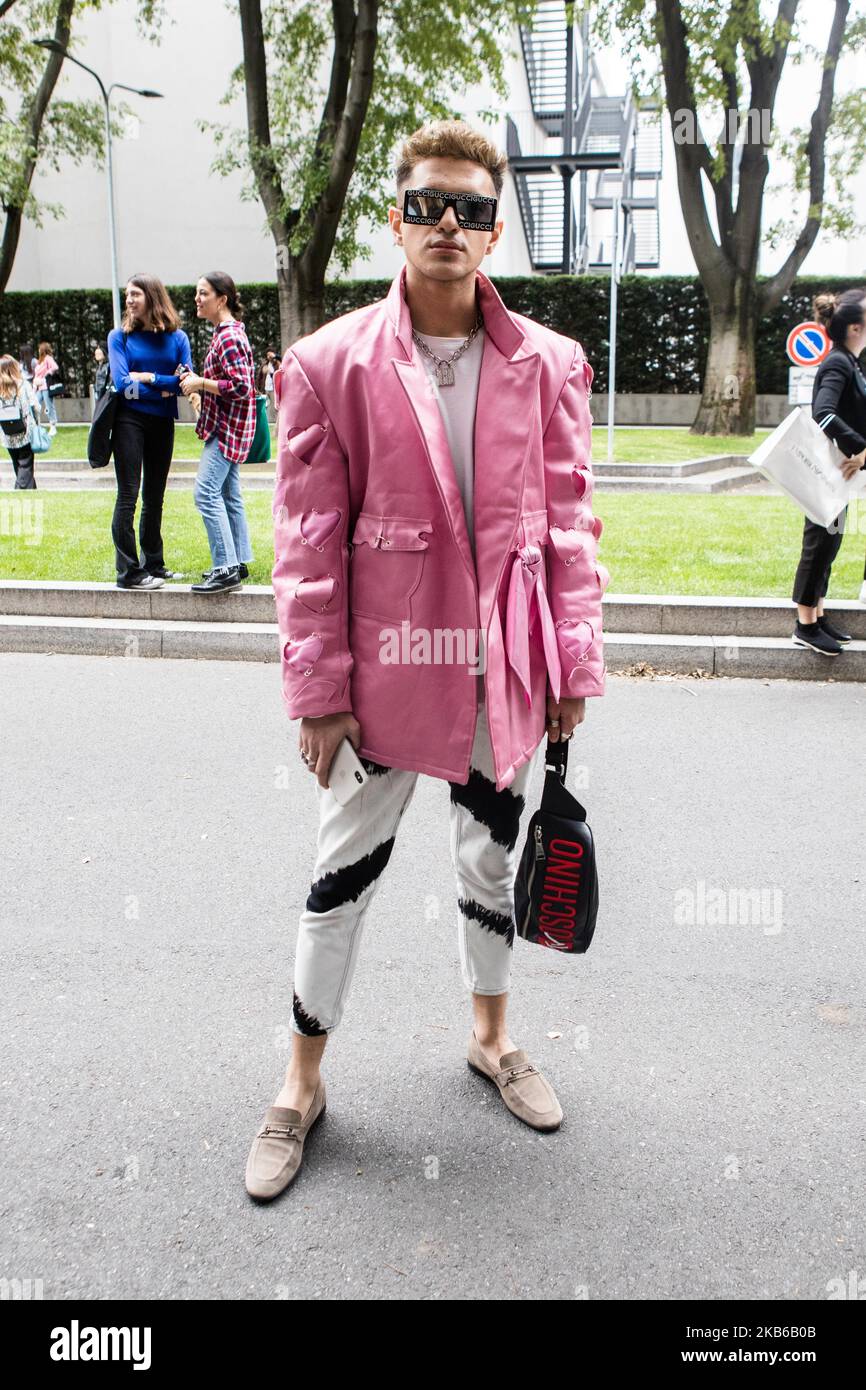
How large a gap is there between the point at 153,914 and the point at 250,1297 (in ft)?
5.74

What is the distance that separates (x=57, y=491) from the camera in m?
13.7

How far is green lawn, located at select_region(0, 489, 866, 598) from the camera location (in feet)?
26.1

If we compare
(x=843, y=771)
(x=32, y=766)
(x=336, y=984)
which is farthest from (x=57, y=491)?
(x=336, y=984)

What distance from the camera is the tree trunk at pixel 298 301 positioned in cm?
1725

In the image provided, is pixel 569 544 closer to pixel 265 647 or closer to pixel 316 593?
pixel 316 593

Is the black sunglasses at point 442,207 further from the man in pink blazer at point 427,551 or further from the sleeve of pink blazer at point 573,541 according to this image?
the sleeve of pink blazer at point 573,541

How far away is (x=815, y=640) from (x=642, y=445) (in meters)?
11.6

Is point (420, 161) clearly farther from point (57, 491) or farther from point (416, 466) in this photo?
point (57, 491)

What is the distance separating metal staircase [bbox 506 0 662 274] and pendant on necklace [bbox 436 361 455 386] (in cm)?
2391

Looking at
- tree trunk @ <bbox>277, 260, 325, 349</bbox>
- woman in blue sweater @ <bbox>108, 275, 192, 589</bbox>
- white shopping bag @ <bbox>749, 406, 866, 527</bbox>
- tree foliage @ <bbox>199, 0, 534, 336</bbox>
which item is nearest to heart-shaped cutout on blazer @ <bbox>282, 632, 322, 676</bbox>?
white shopping bag @ <bbox>749, 406, 866, 527</bbox>

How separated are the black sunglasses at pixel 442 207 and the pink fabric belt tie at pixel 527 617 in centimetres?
64

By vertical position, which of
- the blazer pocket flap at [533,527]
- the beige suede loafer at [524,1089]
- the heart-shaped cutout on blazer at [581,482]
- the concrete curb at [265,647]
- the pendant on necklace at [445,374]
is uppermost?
the pendant on necklace at [445,374]

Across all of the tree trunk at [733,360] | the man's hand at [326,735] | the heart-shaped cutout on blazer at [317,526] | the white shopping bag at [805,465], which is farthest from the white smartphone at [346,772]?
the tree trunk at [733,360]
